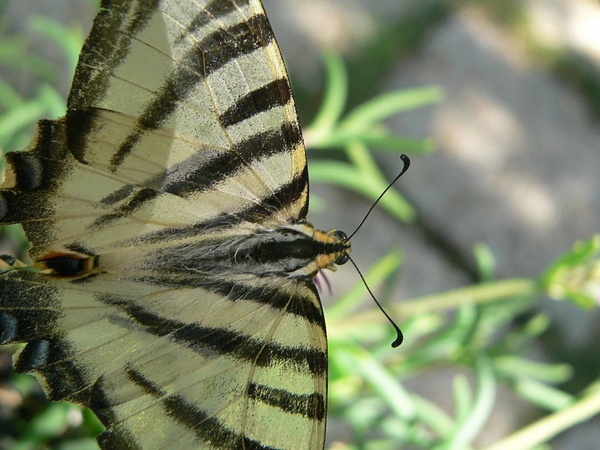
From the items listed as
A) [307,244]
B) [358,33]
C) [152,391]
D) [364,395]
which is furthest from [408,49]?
[152,391]

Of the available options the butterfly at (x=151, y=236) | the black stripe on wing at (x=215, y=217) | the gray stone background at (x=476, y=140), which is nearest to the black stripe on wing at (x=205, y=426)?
the butterfly at (x=151, y=236)

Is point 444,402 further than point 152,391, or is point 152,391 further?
point 444,402

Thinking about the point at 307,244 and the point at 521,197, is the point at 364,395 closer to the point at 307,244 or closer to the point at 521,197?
the point at 307,244

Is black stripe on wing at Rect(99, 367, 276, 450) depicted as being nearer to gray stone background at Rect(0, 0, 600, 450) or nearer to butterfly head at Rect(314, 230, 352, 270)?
butterfly head at Rect(314, 230, 352, 270)

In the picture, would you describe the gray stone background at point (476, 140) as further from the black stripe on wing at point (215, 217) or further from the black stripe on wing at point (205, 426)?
the black stripe on wing at point (205, 426)

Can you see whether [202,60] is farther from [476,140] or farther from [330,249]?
[476,140]

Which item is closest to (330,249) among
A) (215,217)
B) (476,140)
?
(215,217)
